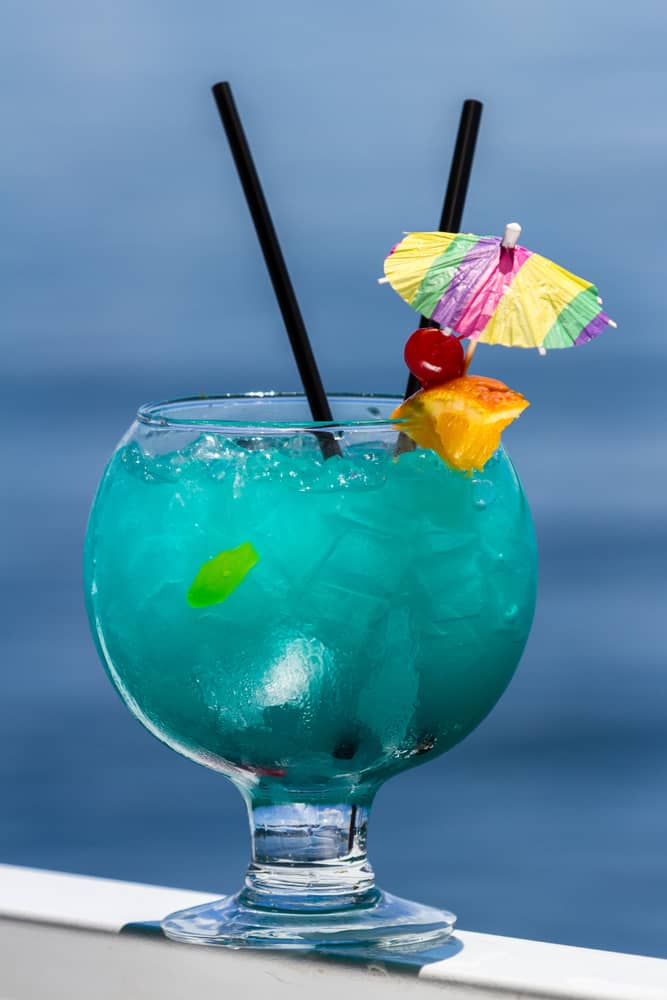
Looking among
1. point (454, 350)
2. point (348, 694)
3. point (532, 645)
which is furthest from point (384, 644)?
point (532, 645)

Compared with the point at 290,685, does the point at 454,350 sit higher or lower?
higher

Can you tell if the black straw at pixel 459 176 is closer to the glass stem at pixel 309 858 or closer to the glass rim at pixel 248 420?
the glass rim at pixel 248 420

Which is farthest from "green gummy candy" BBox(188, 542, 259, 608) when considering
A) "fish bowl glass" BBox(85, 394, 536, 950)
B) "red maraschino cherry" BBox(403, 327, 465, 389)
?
"red maraschino cherry" BBox(403, 327, 465, 389)

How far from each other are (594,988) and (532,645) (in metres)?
1.67

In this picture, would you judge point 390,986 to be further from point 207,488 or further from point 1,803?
point 1,803

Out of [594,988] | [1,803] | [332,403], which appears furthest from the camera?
[1,803]

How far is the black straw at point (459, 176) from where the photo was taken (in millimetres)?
771

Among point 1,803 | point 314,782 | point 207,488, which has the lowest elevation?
point 1,803

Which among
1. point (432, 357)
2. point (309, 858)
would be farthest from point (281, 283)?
point (309, 858)

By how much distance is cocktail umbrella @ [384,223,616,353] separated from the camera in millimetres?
712

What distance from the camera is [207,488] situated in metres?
0.74

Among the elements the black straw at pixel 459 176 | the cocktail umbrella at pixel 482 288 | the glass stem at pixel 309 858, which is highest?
the black straw at pixel 459 176

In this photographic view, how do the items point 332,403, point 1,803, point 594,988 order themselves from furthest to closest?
point 1,803 → point 332,403 → point 594,988

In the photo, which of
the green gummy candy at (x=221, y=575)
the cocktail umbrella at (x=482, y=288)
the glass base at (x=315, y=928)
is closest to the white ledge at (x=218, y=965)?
the glass base at (x=315, y=928)
